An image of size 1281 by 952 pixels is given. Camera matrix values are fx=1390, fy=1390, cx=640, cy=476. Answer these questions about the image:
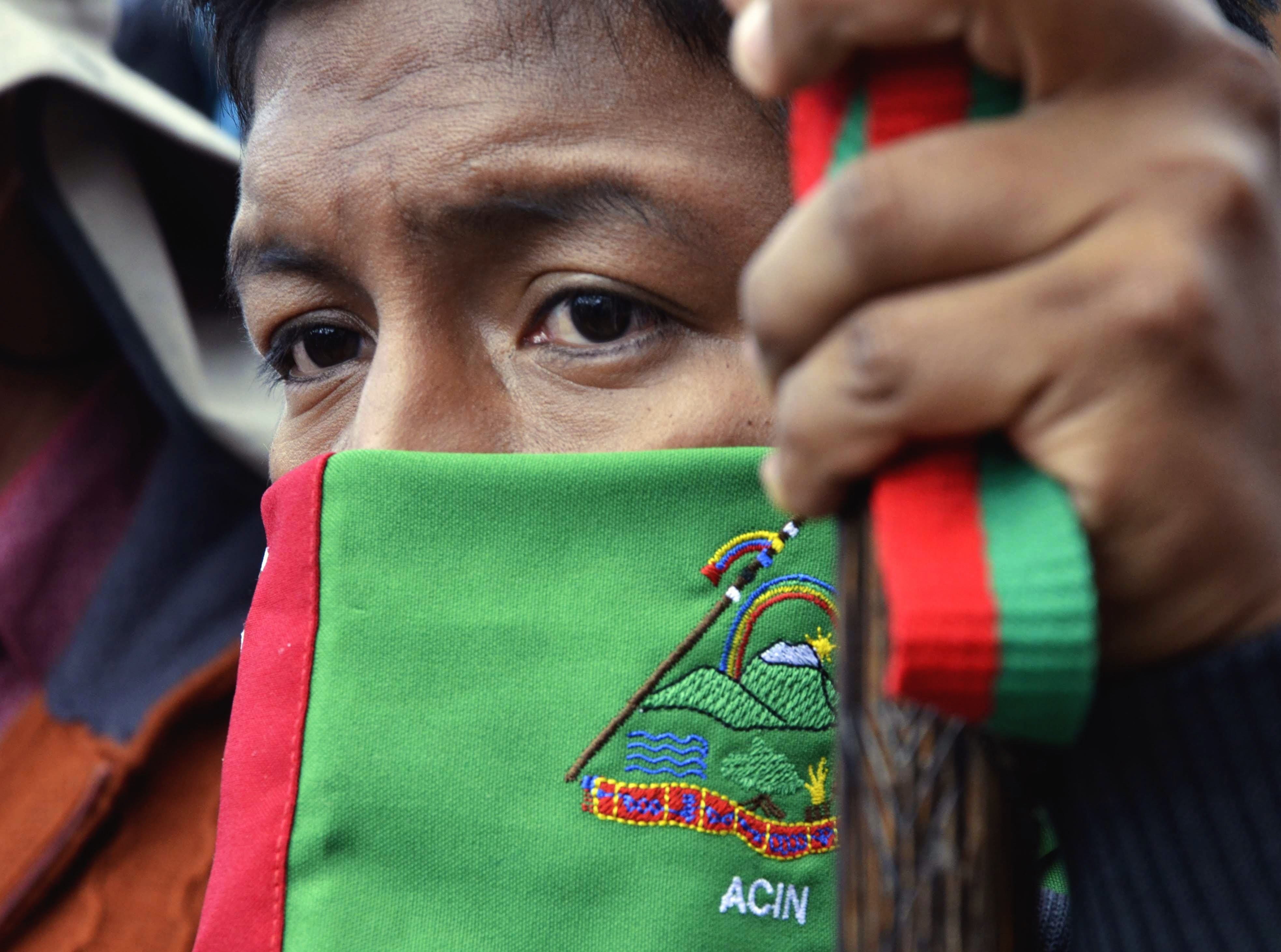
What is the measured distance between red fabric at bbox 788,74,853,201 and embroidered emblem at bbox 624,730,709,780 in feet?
1.52

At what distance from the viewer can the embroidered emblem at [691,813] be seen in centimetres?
100

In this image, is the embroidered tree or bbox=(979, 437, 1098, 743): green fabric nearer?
bbox=(979, 437, 1098, 743): green fabric

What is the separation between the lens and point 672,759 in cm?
101

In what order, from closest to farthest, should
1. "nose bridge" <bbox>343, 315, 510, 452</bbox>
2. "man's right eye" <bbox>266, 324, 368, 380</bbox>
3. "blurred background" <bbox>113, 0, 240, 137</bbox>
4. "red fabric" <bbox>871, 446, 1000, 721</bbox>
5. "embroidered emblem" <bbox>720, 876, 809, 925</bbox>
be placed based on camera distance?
"red fabric" <bbox>871, 446, 1000, 721</bbox> → "embroidered emblem" <bbox>720, 876, 809, 925</bbox> → "nose bridge" <bbox>343, 315, 510, 452</bbox> → "man's right eye" <bbox>266, 324, 368, 380</bbox> → "blurred background" <bbox>113, 0, 240, 137</bbox>

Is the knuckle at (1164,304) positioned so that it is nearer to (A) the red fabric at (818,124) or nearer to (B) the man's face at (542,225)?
(A) the red fabric at (818,124)

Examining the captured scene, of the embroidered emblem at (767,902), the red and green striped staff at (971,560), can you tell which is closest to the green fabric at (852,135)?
the red and green striped staff at (971,560)

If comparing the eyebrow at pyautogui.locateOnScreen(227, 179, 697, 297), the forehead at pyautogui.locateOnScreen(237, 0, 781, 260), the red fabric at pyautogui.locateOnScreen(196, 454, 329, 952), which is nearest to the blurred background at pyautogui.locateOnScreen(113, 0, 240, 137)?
the forehead at pyautogui.locateOnScreen(237, 0, 781, 260)

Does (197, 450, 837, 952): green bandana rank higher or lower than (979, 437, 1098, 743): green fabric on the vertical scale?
lower

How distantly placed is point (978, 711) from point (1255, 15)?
0.96 metres

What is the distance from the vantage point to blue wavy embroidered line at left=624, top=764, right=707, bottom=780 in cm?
101

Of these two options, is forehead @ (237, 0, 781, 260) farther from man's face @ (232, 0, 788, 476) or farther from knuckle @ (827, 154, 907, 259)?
knuckle @ (827, 154, 907, 259)

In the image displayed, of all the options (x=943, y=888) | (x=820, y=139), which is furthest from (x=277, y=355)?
(x=943, y=888)

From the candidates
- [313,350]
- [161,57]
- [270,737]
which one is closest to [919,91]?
[270,737]

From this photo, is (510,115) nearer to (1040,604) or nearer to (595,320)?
(595,320)
